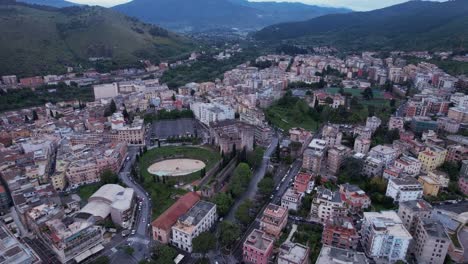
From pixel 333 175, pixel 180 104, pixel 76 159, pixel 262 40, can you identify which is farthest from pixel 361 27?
pixel 76 159

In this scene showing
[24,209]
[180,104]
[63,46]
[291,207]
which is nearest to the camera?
[24,209]

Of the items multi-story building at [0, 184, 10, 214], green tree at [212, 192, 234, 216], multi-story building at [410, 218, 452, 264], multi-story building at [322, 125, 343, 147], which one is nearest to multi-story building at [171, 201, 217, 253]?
green tree at [212, 192, 234, 216]

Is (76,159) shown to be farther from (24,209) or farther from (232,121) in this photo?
(232,121)

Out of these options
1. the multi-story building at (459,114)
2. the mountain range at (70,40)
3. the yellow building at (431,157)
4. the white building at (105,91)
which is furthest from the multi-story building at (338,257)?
the mountain range at (70,40)

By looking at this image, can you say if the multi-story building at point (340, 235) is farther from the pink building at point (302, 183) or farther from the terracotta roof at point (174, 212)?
the terracotta roof at point (174, 212)

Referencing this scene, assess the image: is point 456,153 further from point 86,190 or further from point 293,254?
point 86,190
